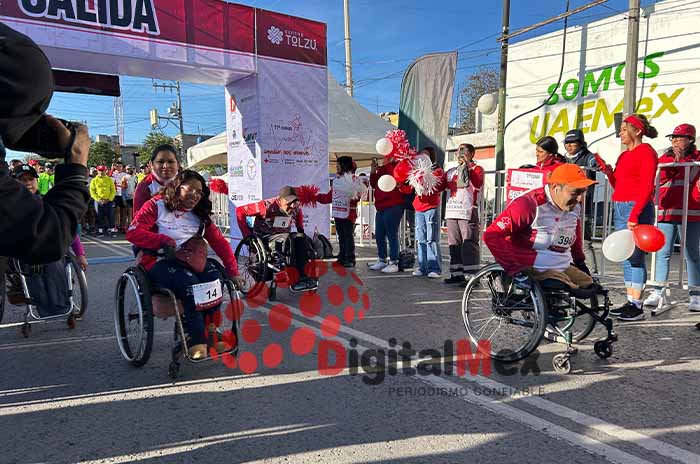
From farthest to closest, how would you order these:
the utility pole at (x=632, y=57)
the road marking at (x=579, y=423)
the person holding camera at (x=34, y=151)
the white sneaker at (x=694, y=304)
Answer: the utility pole at (x=632, y=57), the white sneaker at (x=694, y=304), the road marking at (x=579, y=423), the person holding camera at (x=34, y=151)

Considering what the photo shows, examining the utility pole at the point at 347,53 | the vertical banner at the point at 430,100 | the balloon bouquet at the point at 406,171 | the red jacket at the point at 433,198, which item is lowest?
the red jacket at the point at 433,198

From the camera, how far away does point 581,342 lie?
3.96 meters

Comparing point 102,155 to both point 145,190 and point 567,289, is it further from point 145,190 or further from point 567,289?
point 567,289

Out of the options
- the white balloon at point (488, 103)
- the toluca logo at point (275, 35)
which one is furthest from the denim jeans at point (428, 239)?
the white balloon at point (488, 103)

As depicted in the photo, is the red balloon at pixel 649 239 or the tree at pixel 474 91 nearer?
the red balloon at pixel 649 239

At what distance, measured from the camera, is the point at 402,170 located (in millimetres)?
6793

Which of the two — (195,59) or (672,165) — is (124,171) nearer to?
(195,59)

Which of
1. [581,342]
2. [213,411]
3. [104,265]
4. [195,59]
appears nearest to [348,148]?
[195,59]

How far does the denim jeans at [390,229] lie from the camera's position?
7.40 metres

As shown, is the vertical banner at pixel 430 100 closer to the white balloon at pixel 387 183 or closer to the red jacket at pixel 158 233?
the white balloon at pixel 387 183

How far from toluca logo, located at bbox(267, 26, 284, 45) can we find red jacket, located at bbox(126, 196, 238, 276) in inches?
218

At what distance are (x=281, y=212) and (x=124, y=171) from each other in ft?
36.4

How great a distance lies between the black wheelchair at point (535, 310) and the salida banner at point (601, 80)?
8409mm

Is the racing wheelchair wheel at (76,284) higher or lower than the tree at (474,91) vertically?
lower
